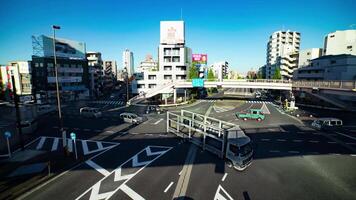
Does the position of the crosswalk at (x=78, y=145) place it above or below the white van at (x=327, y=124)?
below

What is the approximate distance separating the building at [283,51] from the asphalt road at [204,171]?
228ft

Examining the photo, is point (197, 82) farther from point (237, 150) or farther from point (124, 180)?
point (124, 180)

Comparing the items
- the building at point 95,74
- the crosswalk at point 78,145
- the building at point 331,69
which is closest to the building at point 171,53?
the building at point 95,74

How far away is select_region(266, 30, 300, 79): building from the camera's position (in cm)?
8556

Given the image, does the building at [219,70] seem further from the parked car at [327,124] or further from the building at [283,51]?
the parked car at [327,124]

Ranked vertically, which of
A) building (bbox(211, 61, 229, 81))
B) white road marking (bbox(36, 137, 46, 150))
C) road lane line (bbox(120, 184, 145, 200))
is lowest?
road lane line (bbox(120, 184, 145, 200))

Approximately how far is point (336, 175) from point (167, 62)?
5797 centimetres

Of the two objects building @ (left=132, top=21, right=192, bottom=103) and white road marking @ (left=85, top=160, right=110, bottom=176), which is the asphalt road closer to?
white road marking @ (left=85, top=160, right=110, bottom=176)

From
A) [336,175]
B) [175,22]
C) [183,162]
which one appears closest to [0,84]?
[175,22]

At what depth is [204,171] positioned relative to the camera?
1567cm

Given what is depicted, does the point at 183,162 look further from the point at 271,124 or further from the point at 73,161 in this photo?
the point at 271,124

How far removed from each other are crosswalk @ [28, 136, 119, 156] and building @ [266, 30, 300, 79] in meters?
90.3

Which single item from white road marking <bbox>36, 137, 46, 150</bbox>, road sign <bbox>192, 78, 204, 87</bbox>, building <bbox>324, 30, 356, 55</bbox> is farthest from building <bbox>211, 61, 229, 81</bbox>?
white road marking <bbox>36, 137, 46, 150</bbox>

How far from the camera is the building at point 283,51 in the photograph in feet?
281
